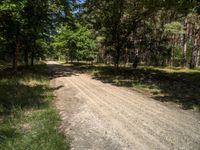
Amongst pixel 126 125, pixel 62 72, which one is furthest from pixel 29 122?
pixel 62 72

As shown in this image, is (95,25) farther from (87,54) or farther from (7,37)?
(87,54)

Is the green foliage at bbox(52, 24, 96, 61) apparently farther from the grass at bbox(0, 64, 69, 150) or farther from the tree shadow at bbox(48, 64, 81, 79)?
the grass at bbox(0, 64, 69, 150)

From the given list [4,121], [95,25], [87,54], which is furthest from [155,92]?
[87,54]

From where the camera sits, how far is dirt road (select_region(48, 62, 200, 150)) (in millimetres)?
8562

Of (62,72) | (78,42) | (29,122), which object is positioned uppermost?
(78,42)

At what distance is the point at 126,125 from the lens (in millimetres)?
10461

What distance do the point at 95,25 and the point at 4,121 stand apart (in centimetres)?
2636

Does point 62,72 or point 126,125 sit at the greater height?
point 62,72

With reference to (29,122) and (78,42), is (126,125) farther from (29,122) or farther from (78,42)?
(78,42)

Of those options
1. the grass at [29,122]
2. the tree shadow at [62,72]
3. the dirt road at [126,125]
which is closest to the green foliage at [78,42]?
the tree shadow at [62,72]

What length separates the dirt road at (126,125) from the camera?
8562mm

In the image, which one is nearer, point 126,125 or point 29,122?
point 126,125

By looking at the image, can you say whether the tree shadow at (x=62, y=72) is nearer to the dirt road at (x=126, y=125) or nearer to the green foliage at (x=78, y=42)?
the dirt road at (x=126, y=125)

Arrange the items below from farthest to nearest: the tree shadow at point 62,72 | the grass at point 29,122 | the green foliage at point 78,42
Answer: the green foliage at point 78,42
the tree shadow at point 62,72
the grass at point 29,122
